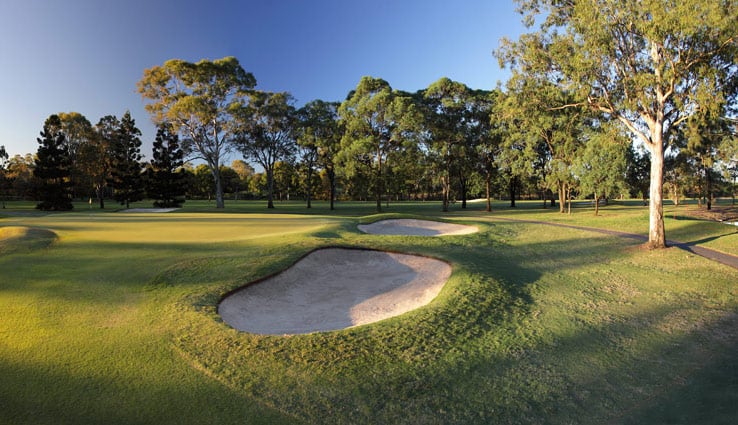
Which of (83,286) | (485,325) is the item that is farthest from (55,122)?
(485,325)

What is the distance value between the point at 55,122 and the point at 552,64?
5663cm

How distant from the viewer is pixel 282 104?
51656 mm

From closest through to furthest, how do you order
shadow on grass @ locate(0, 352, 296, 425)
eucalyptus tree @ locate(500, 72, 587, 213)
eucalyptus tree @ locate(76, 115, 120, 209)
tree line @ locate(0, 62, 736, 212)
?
shadow on grass @ locate(0, 352, 296, 425)
eucalyptus tree @ locate(500, 72, 587, 213)
tree line @ locate(0, 62, 736, 212)
eucalyptus tree @ locate(76, 115, 120, 209)

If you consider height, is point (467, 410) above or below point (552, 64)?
below

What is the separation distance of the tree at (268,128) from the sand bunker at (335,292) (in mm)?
40443

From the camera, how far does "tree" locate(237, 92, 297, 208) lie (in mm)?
49812

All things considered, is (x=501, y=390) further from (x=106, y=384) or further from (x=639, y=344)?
Answer: (x=106, y=384)

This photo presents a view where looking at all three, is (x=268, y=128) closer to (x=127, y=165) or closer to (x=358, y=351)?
(x=127, y=165)

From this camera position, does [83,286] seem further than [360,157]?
No

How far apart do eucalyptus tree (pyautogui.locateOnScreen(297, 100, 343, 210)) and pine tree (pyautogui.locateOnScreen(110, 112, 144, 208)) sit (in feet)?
74.1

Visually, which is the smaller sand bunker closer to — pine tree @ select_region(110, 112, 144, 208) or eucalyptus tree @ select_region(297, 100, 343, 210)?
eucalyptus tree @ select_region(297, 100, 343, 210)

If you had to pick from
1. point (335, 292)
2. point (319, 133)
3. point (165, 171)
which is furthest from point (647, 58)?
point (165, 171)

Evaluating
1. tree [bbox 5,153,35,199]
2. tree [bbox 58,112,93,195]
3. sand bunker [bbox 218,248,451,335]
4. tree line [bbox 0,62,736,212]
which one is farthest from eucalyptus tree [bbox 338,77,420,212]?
tree [bbox 5,153,35,199]

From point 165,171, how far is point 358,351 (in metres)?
54.5
